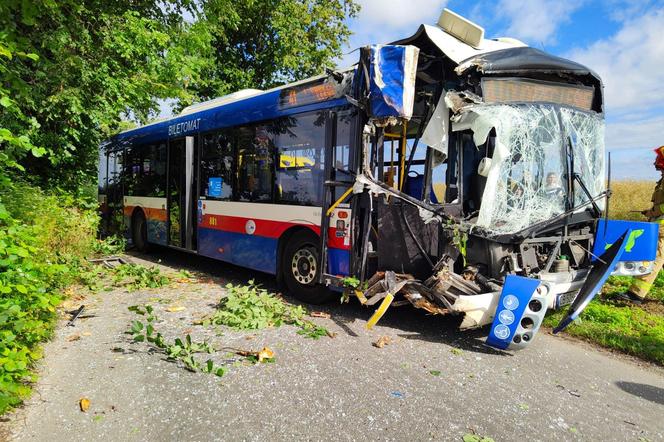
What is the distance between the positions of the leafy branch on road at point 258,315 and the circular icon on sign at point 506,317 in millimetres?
1770

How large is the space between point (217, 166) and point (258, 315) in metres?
3.58

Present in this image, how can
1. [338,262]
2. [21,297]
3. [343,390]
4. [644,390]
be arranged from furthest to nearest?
[338,262] < [644,390] < [343,390] < [21,297]

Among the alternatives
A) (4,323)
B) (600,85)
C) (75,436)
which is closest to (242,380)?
(75,436)

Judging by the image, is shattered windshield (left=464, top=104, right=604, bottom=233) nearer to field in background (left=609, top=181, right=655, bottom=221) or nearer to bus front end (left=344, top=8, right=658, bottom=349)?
bus front end (left=344, top=8, right=658, bottom=349)

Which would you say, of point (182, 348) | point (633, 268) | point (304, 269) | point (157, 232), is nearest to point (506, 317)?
point (633, 268)

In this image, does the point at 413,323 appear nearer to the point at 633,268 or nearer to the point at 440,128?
the point at 440,128

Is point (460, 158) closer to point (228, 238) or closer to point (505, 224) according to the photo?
point (505, 224)

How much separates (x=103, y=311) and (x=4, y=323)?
2741 millimetres

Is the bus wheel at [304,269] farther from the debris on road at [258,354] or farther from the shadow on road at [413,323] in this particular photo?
the debris on road at [258,354]

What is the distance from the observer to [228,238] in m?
7.77

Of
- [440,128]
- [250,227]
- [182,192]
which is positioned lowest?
[250,227]

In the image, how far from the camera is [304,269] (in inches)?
250

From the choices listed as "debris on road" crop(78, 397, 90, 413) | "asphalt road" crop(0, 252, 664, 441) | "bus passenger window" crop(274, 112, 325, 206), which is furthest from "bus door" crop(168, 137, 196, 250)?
"debris on road" crop(78, 397, 90, 413)

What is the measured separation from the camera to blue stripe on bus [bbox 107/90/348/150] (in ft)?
21.0
